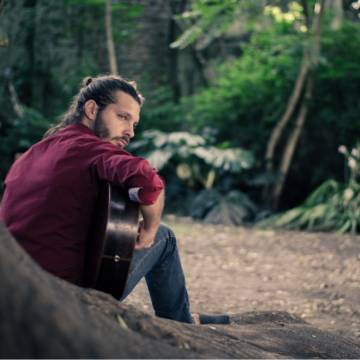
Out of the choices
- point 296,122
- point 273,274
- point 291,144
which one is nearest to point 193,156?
point 291,144

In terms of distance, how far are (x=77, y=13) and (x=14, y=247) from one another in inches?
620

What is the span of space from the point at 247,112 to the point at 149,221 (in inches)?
439

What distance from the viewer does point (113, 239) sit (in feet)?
9.86

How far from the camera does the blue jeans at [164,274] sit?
11.7 feet

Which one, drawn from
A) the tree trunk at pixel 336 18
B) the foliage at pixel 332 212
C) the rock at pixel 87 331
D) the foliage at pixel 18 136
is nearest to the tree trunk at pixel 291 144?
the foliage at pixel 332 212

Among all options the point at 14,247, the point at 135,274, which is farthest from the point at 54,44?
the point at 14,247

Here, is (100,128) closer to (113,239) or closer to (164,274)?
(113,239)

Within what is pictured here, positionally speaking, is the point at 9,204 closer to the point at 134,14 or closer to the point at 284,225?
the point at 284,225

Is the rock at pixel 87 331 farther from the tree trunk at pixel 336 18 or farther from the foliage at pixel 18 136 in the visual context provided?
the foliage at pixel 18 136

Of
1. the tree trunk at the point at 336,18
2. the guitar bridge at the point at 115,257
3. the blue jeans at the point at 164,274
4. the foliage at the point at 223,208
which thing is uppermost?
the tree trunk at the point at 336,18

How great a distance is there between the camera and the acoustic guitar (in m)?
2.99

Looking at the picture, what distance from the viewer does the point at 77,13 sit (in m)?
17.3

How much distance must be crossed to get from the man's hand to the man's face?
423 millimetres

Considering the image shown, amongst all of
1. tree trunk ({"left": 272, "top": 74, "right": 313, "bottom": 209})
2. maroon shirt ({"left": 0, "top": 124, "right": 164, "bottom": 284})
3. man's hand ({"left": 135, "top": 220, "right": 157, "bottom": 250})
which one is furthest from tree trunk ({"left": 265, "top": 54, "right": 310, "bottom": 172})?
maroon shirt ({"left": 0, "top": 124, "right": 164, "bottom": 284})
